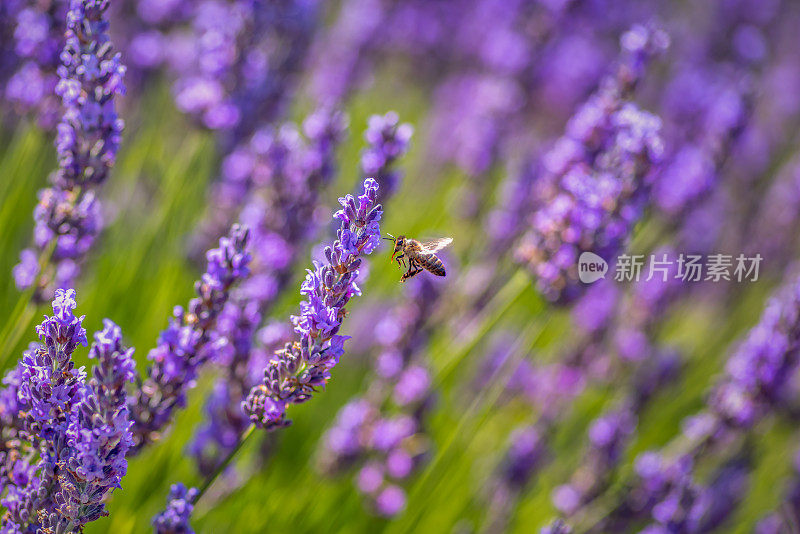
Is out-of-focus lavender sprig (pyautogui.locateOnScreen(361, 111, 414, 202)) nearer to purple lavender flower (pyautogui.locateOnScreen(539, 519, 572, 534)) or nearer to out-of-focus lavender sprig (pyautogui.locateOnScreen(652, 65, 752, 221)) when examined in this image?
purple lavender flower (pyautogui.locateOnScreen(539, 519, 572, 534))

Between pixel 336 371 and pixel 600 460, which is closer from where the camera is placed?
pixel 600 460

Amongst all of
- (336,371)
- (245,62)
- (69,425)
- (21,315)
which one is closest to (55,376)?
(69,425)

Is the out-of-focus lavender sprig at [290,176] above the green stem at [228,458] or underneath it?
above

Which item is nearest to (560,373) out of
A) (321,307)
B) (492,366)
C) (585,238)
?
(492,366)

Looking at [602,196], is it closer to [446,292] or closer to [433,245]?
[433,245]

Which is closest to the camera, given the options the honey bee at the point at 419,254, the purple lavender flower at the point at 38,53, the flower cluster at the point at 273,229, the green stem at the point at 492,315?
the flower cluster at the point at 273,229

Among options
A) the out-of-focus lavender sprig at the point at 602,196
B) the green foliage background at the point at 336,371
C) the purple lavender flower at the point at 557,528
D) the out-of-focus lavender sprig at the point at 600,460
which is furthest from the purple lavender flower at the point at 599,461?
the purple lavender flower at the point at 557,528

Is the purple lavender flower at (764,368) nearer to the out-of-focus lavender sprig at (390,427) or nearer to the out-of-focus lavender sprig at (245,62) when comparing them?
the out-of-focus lavender sprig at (390,427)
